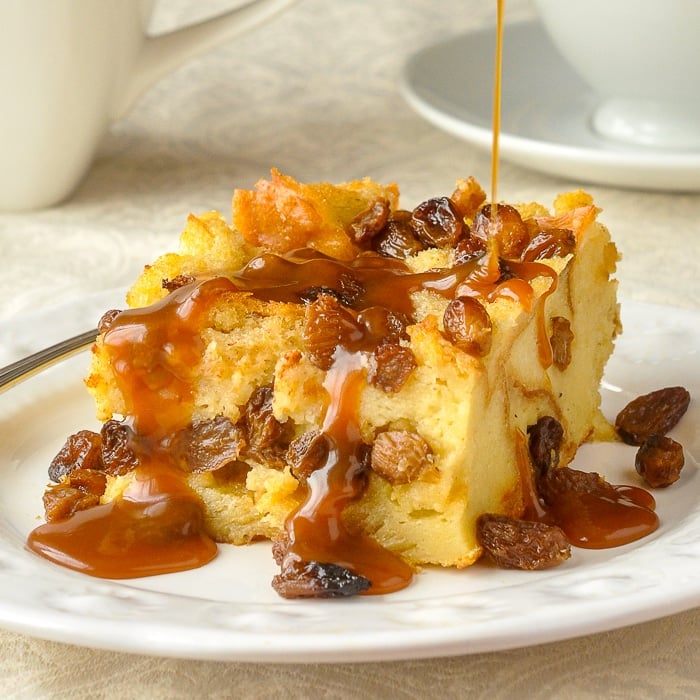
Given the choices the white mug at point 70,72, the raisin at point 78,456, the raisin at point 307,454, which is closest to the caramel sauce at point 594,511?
the raisin at point 307,454

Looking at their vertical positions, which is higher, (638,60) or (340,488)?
(340,488)

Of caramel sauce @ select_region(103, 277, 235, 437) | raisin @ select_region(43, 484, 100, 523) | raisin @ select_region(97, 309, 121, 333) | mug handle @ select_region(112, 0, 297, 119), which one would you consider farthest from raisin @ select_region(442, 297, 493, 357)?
mug handle @ select_region(112, 0, 297, 119)

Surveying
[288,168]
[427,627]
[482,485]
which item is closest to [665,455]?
[482,485]

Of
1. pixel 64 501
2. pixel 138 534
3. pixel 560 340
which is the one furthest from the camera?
pixel 560 340

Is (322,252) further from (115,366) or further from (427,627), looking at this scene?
(427,627)

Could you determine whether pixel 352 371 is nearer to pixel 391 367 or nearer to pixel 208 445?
pixel 391 367

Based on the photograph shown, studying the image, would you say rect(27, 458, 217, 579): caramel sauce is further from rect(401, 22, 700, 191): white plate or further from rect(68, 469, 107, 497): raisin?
rect(401, 22, 700, 191): white plate

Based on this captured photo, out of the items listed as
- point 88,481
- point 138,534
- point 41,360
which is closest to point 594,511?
point 138,534

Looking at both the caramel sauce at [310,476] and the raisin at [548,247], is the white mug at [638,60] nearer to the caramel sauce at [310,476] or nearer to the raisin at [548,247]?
the raisin at [548,247]
